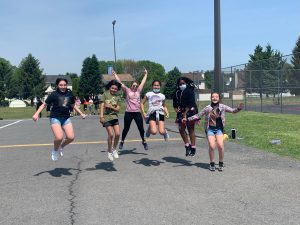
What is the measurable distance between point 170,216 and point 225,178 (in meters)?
2.51

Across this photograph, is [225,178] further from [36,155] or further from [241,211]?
[36,155]

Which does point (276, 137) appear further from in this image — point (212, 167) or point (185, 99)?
point (212, 167)

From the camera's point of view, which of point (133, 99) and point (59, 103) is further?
point (133, 99)

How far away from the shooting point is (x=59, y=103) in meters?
8.34

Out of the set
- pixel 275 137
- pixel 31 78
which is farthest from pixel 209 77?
pixel 31 78

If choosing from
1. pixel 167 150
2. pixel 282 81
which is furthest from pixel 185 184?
pixel 282 81

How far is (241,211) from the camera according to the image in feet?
17.8

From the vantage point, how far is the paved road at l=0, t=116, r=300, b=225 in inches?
207

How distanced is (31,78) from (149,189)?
267 feet

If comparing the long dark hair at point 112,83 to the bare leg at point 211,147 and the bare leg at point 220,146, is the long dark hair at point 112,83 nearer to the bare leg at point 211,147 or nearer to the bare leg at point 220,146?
the bare leg at point 211,147

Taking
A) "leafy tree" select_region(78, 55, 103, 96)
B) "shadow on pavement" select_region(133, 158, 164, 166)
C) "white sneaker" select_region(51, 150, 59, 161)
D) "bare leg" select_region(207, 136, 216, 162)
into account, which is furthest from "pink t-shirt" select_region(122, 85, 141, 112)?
"leafy tree" select_region(78, 55, 103, 96)

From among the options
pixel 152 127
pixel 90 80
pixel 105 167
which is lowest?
pixel 105 167

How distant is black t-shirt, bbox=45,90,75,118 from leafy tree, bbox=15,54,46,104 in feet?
256

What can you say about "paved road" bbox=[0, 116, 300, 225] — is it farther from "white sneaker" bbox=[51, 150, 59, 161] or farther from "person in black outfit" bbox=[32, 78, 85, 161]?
"person in black outfit" bbox=[32, 78, 85, 161]
